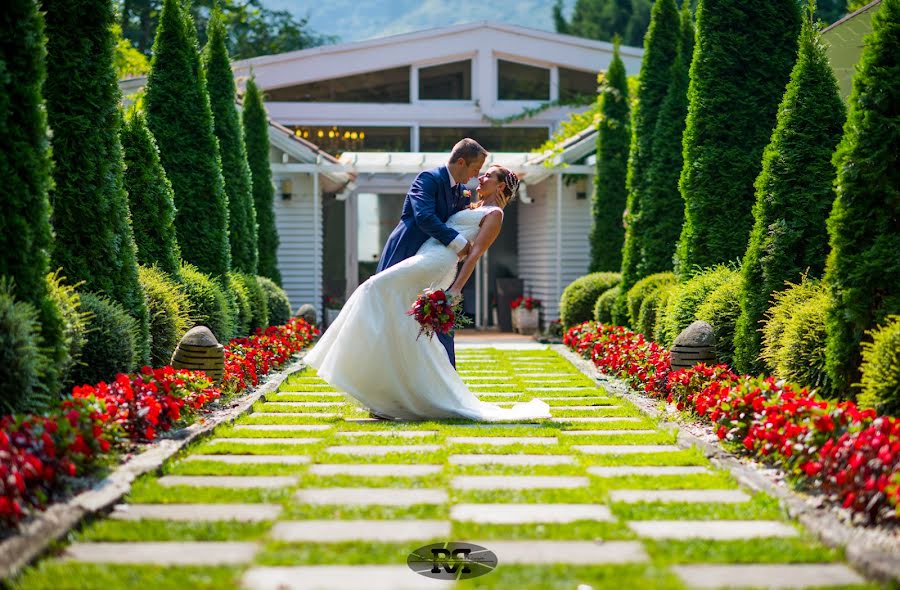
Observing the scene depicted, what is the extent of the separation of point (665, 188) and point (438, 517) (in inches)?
356

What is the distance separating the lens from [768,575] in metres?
3.36

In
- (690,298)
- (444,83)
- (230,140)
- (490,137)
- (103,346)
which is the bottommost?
(103,346)

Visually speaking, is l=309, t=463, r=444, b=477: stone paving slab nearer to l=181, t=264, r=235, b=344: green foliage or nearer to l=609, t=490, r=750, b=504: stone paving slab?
l=609, t=490, r=750, b=504: stone paving slab

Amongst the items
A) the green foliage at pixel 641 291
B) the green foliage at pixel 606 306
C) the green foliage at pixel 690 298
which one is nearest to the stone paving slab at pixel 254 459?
the green foliage at pixel 690 298

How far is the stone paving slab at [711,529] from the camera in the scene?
12.7 ft

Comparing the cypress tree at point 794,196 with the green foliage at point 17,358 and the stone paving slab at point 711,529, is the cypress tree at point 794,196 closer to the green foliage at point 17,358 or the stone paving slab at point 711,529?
the stone paving slab at point 711,529

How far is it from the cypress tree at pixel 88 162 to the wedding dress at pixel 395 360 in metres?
1.63

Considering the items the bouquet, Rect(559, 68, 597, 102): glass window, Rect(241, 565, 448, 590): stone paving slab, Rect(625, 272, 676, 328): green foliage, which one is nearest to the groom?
the bouquet

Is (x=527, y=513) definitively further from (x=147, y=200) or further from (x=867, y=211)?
(x=147, y=200)

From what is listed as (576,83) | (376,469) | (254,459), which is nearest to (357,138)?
(576,83)

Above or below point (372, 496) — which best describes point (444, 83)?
above

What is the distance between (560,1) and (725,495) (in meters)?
33.5

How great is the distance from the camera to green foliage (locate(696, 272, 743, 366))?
8367 mm

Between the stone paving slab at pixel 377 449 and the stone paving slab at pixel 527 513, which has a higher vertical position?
the stone paving slab at pixel 527 513
